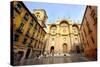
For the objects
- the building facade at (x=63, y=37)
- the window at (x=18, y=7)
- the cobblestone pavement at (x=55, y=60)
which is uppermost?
the window at (x=18, y=7)

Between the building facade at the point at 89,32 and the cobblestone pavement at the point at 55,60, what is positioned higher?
the building facade at the point at 89,32

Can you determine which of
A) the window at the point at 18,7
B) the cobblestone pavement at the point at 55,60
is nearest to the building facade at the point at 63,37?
the cobblestone pavement at the point at 55,60

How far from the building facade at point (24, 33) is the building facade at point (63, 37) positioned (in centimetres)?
11

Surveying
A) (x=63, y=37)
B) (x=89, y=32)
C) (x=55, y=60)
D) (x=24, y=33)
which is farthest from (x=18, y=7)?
(x=89, y=32)

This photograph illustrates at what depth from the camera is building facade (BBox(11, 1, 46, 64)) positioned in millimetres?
2344

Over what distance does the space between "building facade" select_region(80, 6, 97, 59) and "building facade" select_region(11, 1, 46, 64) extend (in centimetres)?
61

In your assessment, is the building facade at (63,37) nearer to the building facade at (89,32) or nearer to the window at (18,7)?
the building facade at (89,32)

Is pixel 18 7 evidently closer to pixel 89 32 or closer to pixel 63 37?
pixel 63 37

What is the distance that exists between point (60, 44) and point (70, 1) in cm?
65

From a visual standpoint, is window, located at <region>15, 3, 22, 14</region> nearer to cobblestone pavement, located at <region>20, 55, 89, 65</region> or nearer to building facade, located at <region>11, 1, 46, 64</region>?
building facade, located at <region>11, 1, 46, 64</region>

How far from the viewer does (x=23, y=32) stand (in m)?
2.42

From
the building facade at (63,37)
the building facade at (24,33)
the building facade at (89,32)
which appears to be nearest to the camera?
the building facade at (24,33)

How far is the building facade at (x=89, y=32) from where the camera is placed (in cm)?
276

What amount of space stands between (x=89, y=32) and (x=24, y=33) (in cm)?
100
